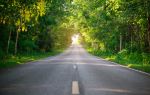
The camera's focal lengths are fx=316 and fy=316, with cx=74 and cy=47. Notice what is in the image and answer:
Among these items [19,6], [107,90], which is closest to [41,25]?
[19,6]

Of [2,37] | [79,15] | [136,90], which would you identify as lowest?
[136,90]

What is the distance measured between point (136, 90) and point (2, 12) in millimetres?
14149

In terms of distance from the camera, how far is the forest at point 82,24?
21484mm

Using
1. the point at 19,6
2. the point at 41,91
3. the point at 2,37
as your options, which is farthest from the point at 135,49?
the point at 41,91

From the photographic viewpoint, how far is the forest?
2148 cm

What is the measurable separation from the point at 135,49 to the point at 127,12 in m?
16.5

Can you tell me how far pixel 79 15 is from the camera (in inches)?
2416

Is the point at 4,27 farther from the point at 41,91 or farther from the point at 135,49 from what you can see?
the point at 41,91

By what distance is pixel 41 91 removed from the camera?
984 cm

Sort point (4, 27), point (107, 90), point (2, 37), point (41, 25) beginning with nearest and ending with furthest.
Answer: point (107, 90) < point (4, 27) < point (2, 37) < point (41, 25)

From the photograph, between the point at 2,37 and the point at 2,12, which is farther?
the point at 2,37

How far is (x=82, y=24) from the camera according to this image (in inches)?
2724

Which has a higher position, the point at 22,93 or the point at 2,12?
the point at 2,12

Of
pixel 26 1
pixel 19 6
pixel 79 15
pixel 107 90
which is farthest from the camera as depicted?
pixel 79 15
